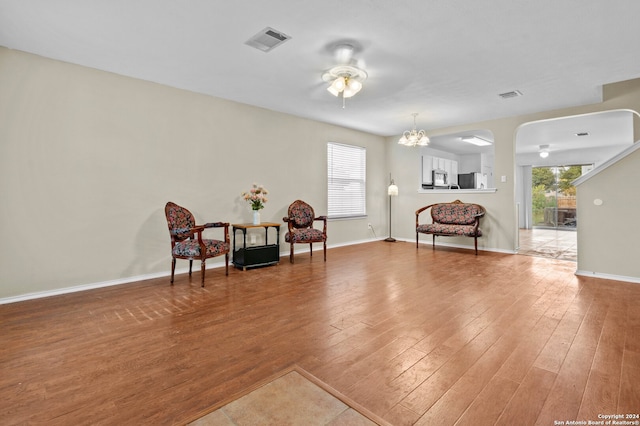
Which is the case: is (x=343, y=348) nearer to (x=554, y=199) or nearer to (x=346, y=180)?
(x=346, y=180)

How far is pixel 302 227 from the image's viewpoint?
5.38m

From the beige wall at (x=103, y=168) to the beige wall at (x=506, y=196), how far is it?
368 cm

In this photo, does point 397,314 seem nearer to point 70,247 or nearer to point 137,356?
point 137,356

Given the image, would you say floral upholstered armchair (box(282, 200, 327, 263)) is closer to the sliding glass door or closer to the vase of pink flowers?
the vase of pink flowers

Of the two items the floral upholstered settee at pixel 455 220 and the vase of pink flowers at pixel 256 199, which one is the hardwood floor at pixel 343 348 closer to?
the vase of pink flowers at pixel 256 199

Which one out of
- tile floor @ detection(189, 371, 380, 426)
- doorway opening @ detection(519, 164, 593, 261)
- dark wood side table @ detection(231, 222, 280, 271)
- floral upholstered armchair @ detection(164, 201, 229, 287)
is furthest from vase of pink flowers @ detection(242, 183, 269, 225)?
doorway opening @ detection(519, 164, 593, 261)

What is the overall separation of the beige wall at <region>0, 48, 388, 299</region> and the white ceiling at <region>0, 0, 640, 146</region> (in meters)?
0.32

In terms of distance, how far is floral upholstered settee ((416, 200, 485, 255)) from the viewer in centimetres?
562

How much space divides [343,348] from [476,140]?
Result: 24.5 ft

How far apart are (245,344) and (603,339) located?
2.56 metres

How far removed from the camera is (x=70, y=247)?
11.2ft

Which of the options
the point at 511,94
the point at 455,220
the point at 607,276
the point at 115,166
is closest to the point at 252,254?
the point at 115,166

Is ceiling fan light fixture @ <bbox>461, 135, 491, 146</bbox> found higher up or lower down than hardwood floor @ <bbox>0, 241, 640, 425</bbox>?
higher up

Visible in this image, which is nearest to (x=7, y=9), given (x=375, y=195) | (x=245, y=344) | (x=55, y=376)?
(x=55, y=376)
